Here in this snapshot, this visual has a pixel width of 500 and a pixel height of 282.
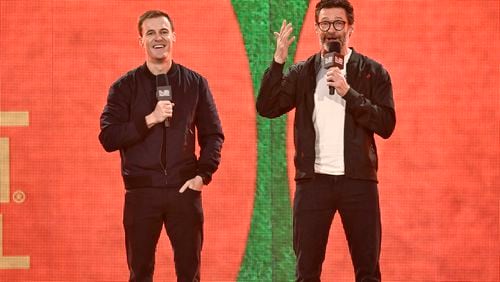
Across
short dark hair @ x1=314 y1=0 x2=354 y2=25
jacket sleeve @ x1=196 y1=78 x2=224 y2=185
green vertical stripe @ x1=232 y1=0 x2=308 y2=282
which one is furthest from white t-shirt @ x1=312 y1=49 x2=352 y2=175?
green vertical stripe @ x1=232 y1=0 x2=308 y2=282

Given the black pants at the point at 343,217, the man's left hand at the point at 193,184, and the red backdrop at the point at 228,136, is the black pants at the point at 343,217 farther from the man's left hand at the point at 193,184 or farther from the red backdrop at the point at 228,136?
the red backdrop at the point at 228,136

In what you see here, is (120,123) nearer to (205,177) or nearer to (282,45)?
(205,177)

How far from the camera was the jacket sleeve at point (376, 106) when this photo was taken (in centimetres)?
299

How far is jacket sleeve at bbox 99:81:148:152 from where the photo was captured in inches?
125

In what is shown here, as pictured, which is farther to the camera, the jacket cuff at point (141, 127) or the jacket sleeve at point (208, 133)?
the jacket sleeve at point (208, 133)

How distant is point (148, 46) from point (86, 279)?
4.86 ft

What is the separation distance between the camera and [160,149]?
10.6ft

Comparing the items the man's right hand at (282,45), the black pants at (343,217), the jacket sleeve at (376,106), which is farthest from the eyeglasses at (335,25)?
the black pants at (343,217)

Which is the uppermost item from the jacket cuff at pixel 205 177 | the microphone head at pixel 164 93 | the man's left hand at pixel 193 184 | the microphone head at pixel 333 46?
the microphone head at pixel 333 46

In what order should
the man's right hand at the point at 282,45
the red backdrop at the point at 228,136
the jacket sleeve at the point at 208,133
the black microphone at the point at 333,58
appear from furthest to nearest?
the red backdrop at the point at 228,136, the jacket sleeve at the point at 208,133, the man's right hand at the point at 282,45, the black microphone at the point at 333,58

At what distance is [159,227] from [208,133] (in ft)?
1.52

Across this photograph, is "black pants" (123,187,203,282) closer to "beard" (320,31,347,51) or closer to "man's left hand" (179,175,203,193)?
"man's left hand" (179,175,203,193)

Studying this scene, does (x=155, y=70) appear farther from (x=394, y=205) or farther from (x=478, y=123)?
(x=478, y=123)

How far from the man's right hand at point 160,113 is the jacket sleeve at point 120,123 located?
4 cm
